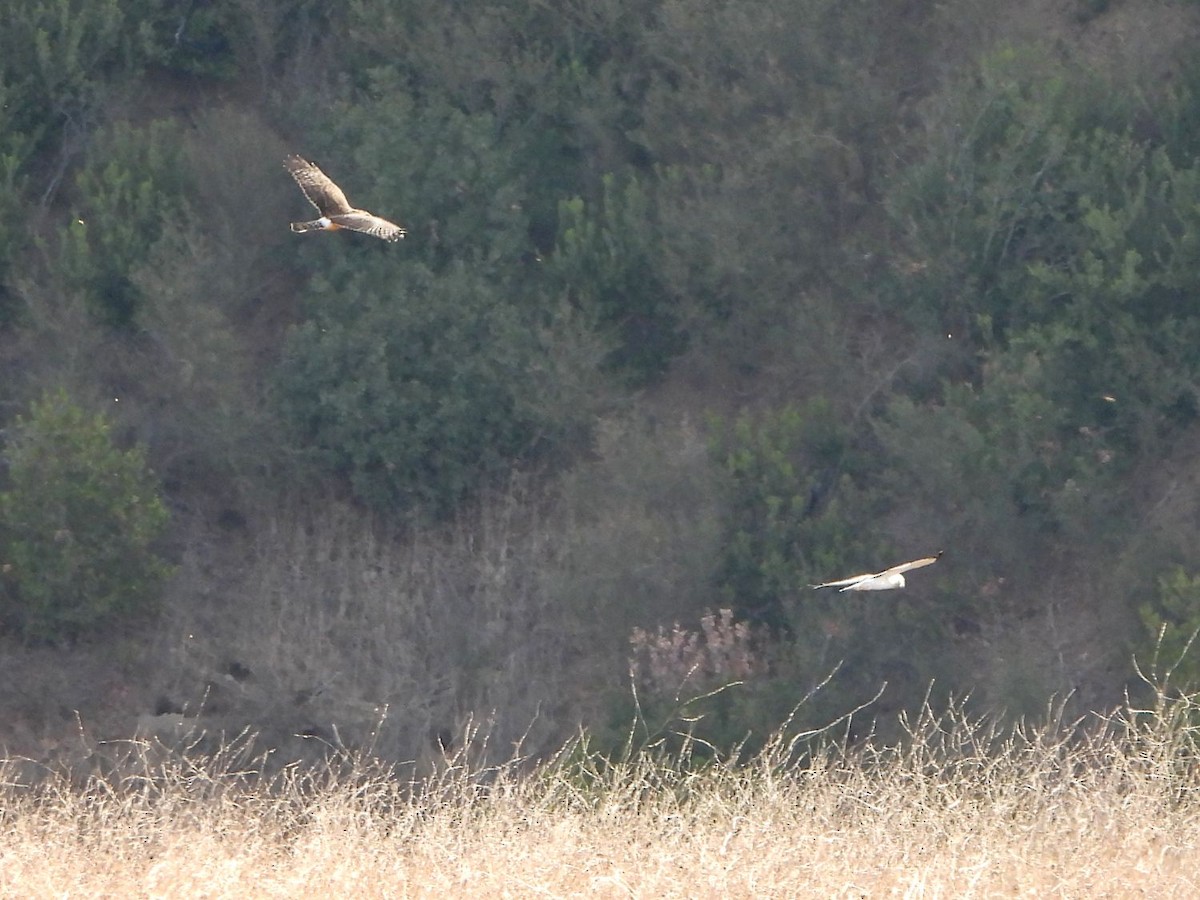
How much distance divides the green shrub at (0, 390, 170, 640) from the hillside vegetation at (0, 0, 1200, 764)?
0.04 metres

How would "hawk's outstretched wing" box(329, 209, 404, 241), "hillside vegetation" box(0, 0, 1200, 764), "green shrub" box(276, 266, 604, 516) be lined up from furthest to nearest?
"green shrub" box(276, 266, 604, 516) < "hillside vegetation" box(0, 0, 1200, 764) < "hawk's outstretched wing" box(329, 209, 404, 241)

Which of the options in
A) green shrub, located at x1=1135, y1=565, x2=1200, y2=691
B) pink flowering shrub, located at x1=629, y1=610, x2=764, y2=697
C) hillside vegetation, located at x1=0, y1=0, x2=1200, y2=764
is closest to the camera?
green shrub, located at x1=1135, y1=565, x2=1200, y2=691

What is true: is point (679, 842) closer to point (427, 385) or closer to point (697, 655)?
point (697, 655)

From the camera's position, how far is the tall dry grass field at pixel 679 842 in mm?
4918

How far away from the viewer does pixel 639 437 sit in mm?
12391

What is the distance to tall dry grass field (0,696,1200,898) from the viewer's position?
16.1 ft

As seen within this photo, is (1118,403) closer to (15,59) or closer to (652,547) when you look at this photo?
(652,547)

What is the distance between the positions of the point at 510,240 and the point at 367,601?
2938mm

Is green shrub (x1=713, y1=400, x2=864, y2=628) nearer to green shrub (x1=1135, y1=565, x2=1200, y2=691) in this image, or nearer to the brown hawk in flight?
green shrub (x1=1135, y1=565, x2=1200, y2=691)

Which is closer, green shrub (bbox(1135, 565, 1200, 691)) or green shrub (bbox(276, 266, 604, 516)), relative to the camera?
green shrub (bbox(1135, 565, 1200, 691))

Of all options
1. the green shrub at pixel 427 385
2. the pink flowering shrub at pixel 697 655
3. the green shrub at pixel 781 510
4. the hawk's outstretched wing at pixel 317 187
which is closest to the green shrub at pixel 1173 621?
the green shrub at pixel 781 510

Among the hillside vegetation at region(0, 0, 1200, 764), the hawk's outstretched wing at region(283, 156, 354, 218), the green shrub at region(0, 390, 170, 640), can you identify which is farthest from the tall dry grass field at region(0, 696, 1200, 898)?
the green shrub at region(0, 390, 170, 640)

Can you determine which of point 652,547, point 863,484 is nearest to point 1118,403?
point 863,484

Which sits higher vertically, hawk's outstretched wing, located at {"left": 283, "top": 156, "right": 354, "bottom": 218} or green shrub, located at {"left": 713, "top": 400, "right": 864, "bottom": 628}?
hawk's outstretched wing, located at {"left": 283, "top": 156, "right": 354, "bottom": 218}
